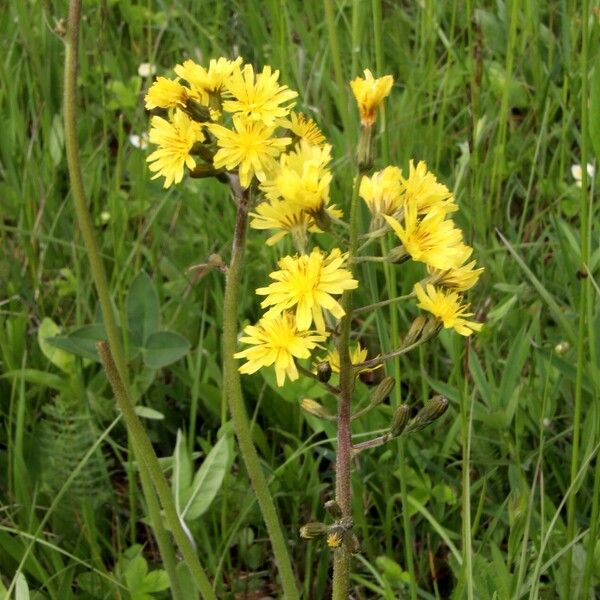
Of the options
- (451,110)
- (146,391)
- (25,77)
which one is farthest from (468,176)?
(25,77)

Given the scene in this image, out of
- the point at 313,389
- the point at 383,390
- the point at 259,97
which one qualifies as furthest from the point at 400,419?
the point at 313,389

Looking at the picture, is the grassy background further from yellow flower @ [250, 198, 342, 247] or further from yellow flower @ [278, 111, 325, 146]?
yellow flower @ [250, 198, 342, 247]

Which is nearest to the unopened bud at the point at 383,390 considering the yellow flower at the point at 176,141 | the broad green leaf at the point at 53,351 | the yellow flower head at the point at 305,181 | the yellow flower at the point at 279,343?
the yellow flower at the point at 279,343

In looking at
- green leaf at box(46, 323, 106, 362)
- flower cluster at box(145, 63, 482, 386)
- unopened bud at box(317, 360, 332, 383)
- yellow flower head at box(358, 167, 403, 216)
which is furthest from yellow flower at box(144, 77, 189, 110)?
green leaf at box(46, 323, 106, 362)

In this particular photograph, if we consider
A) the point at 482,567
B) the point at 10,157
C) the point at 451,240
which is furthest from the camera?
the point at 10,157

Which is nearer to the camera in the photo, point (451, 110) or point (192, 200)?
point (192, 200)

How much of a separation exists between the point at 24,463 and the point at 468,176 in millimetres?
1159

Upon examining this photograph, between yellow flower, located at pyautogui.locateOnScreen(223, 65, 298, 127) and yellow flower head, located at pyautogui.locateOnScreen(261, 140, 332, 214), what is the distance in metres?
0.07

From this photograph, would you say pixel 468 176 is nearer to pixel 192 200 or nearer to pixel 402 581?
pixel 192 200

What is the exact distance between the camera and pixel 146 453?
1.23 m

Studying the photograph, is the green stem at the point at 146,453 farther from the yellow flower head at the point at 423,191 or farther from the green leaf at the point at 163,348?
the green leaf at the point at 163,348

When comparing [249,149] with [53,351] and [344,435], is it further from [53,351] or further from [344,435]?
[53,351]

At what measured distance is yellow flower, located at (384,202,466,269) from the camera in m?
1.07

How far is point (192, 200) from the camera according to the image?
2301 mm
